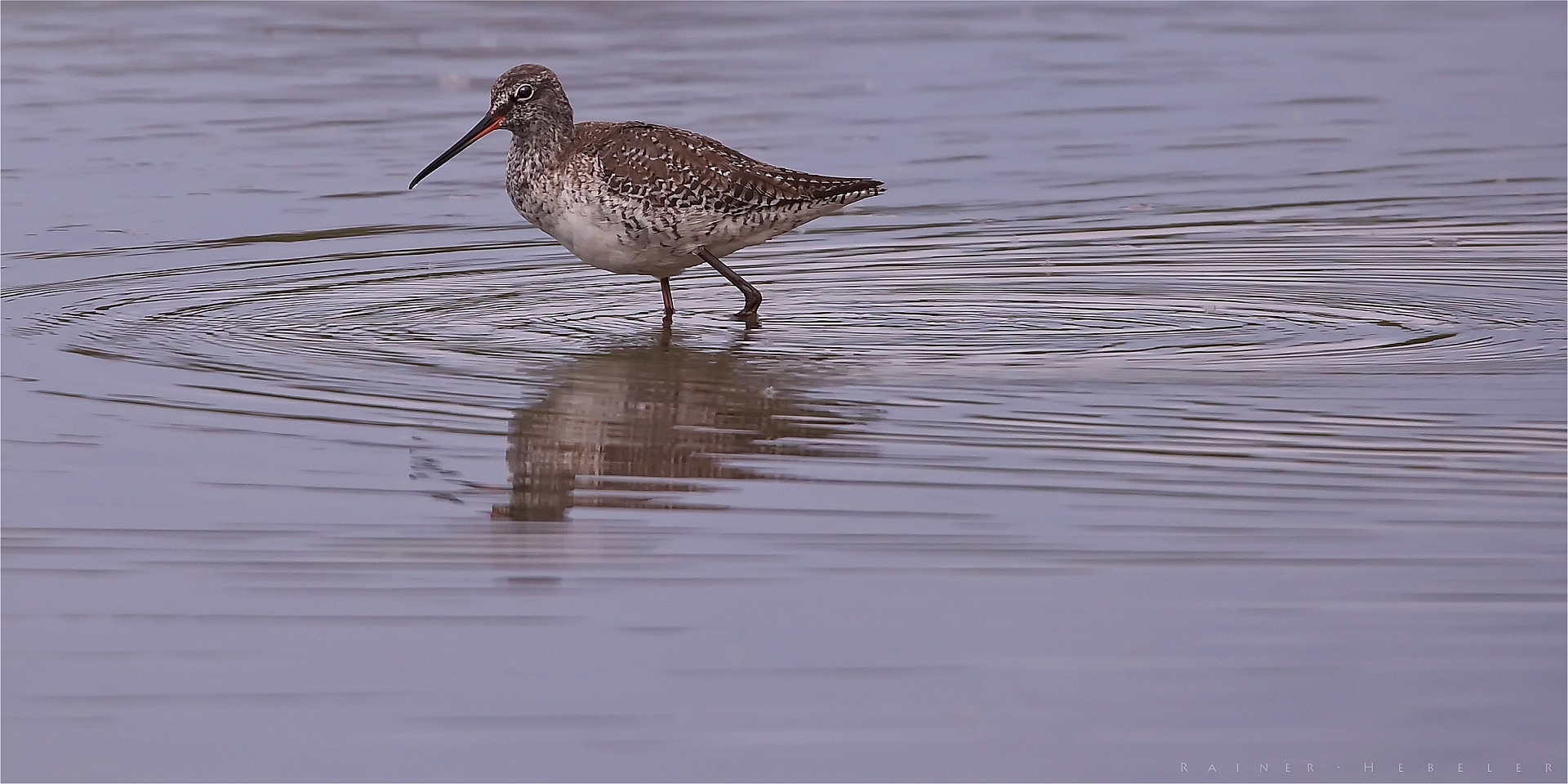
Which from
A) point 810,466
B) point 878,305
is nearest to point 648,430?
point 810,466

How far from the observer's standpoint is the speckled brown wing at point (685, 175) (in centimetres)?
972

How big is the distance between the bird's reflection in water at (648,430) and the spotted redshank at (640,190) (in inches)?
27.4

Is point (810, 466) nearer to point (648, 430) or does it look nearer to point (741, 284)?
point (648, 430)

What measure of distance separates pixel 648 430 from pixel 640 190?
216 cm

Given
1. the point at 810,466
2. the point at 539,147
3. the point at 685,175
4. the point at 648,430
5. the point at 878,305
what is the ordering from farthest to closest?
the point at 878,305
the point at 539,147
the point at 685,175
the point at 648,430
the point at 810,466

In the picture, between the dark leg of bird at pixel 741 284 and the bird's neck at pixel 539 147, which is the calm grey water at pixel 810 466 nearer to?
the dark leg of bird at pixel 741 284

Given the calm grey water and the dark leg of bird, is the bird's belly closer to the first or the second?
the dark leg of bird


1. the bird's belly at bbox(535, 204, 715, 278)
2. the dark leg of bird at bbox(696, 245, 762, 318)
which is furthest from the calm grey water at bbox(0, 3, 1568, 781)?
the bird's belly at bbox(535, 204, 715, 278)

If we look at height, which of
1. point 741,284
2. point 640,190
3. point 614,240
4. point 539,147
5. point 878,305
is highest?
point 539,147

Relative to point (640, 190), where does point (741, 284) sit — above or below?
below

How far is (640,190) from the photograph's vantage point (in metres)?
9.68

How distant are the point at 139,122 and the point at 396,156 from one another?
7.80 ft

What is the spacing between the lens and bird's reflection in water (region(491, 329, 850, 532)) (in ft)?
22.7

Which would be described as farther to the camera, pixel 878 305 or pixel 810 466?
pixel 878 305
